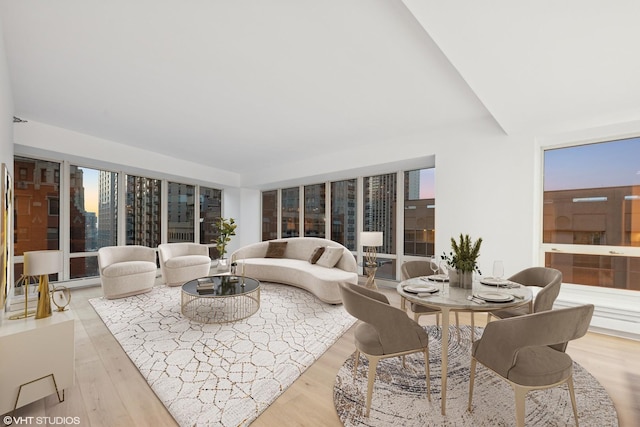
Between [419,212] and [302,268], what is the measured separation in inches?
95.0

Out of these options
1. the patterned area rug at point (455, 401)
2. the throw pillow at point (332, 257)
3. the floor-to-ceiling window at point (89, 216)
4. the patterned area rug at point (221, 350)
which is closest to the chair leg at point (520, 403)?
the patterned area rug at point (455, 401)

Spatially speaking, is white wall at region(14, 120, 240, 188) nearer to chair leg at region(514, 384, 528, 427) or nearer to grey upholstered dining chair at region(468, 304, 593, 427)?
grey upholstered dining chair at region(468, 304, 593, 427)

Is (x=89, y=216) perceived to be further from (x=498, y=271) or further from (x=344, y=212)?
(x=498, y=271)

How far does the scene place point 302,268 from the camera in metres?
4.57

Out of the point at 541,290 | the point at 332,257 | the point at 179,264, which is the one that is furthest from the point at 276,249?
the point at 541,290

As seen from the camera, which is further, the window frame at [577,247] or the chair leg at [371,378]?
the window frame at [577,247]

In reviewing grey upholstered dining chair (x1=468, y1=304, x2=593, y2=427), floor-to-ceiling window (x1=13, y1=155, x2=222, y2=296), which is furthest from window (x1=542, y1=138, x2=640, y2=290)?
floor-to-ceiling window (x1=13, y1=155, x2=222, y2=296)

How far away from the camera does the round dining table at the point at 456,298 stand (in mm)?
1826

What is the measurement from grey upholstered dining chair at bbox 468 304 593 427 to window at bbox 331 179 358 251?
4.27m

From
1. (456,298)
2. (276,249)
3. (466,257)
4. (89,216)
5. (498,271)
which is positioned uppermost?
(89,216)

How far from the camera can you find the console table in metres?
1.68

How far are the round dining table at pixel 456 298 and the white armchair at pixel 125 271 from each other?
4.12 metres

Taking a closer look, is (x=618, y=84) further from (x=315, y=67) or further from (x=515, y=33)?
(x=315, y=67)
